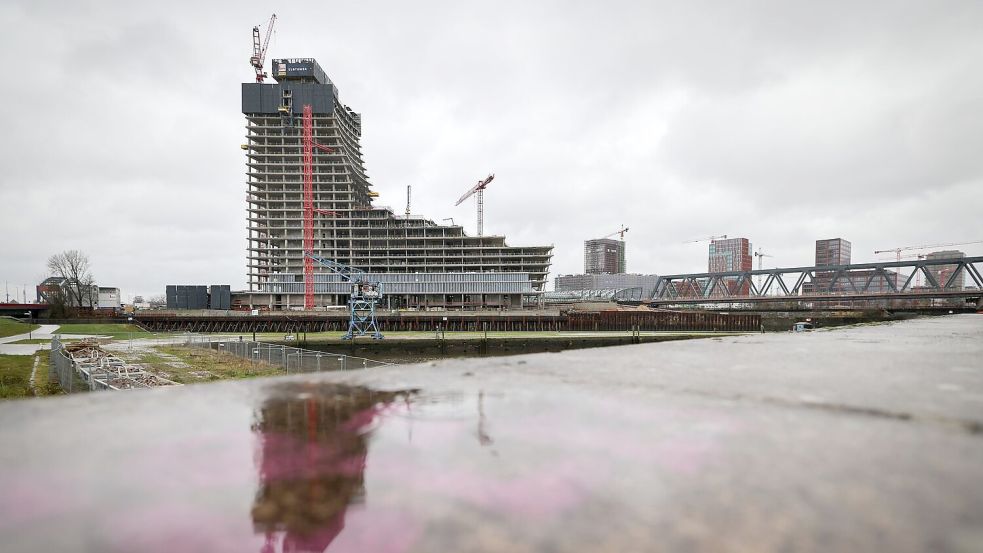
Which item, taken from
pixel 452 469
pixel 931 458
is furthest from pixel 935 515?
pixel 452 469

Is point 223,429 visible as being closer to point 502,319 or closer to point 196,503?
point 196,503

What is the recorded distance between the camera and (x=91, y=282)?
282ft

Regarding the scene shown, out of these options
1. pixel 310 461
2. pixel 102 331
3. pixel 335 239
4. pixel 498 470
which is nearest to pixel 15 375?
pixel 310 461

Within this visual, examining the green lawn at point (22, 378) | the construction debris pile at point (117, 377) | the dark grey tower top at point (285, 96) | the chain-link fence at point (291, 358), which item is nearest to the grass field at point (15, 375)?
the green lawn at point (22, 378)

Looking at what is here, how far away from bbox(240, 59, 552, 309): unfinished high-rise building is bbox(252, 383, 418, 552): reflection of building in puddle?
83250mm

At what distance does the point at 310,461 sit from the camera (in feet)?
5.20

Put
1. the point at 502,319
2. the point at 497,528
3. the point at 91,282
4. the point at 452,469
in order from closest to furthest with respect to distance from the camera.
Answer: the point at 497,528, the point at 452,469, the point at 502,319, the point at 91,282

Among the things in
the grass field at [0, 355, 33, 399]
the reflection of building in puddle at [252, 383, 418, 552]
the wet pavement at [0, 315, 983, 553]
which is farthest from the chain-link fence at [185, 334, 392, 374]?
the wet pavement at [0, 315, 983, 553]

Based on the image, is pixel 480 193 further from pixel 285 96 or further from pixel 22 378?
pixel 22 378

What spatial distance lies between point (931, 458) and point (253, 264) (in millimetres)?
116008

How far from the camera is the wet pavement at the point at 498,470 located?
44.0 inches

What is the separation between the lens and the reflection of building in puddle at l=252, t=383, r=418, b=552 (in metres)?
1.22

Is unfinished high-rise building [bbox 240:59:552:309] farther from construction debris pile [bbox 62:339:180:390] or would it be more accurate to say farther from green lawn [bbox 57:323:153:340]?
construction debris pile [bbox 62:339:180:390]

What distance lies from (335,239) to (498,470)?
9957cm
